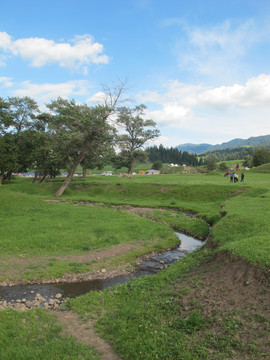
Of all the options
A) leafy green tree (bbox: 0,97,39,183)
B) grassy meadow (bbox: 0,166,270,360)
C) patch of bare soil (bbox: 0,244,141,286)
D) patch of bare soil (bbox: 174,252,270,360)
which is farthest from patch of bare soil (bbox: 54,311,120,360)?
leafy green tree (bbox: 0,97,39,183)

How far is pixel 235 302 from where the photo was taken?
30.6 ft

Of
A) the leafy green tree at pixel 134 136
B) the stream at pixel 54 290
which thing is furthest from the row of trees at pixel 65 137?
the stream at pixel 54 290

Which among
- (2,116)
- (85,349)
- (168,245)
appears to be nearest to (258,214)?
(168,245)

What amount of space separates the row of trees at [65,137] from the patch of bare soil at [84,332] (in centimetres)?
3217

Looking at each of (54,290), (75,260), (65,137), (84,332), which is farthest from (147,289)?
(65,137)

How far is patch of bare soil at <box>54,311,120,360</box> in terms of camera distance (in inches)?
312

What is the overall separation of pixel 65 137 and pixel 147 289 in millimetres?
33187

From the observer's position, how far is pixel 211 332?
809cm

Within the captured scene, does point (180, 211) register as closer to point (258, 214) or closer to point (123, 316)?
point (258, 214)

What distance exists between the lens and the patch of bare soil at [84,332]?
792cm

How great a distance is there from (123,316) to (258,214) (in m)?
15.7

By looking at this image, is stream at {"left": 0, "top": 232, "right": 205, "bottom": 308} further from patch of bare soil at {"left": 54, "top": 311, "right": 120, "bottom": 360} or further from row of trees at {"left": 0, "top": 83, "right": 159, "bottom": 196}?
row of trees at {"left": 0, "top": 83, "right": 159, "bottom": 196}

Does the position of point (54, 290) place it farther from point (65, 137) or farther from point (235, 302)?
point (65, 137)

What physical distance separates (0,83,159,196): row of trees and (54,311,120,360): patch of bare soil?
3217 centimetres
